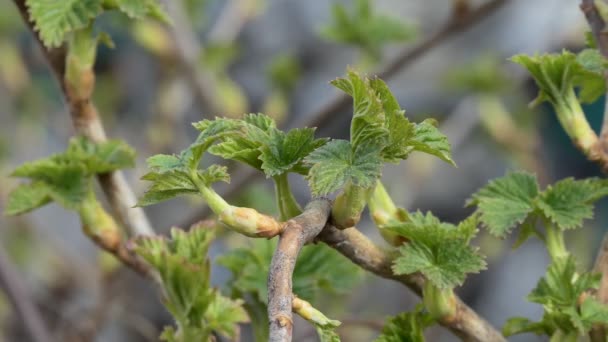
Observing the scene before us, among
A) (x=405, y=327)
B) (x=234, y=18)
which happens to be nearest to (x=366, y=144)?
(x=405, y=327)

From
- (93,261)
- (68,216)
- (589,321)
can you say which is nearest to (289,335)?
(589,321)

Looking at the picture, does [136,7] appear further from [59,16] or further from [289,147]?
[289,147]

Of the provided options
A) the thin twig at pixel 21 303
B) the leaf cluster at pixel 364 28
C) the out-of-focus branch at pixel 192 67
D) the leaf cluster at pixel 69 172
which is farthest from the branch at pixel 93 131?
the out-of-focus branch at pixel 192 67

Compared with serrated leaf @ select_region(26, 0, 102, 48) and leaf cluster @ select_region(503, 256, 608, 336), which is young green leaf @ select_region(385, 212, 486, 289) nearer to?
leaf cluster @ select_region(503, 256, 608, 336)

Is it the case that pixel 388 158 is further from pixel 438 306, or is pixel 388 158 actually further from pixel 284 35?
pixel 284 35

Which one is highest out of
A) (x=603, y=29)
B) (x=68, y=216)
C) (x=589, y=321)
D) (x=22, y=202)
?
(x=68, y=216)

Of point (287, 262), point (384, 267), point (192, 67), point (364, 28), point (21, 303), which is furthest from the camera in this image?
point (192, 67)
